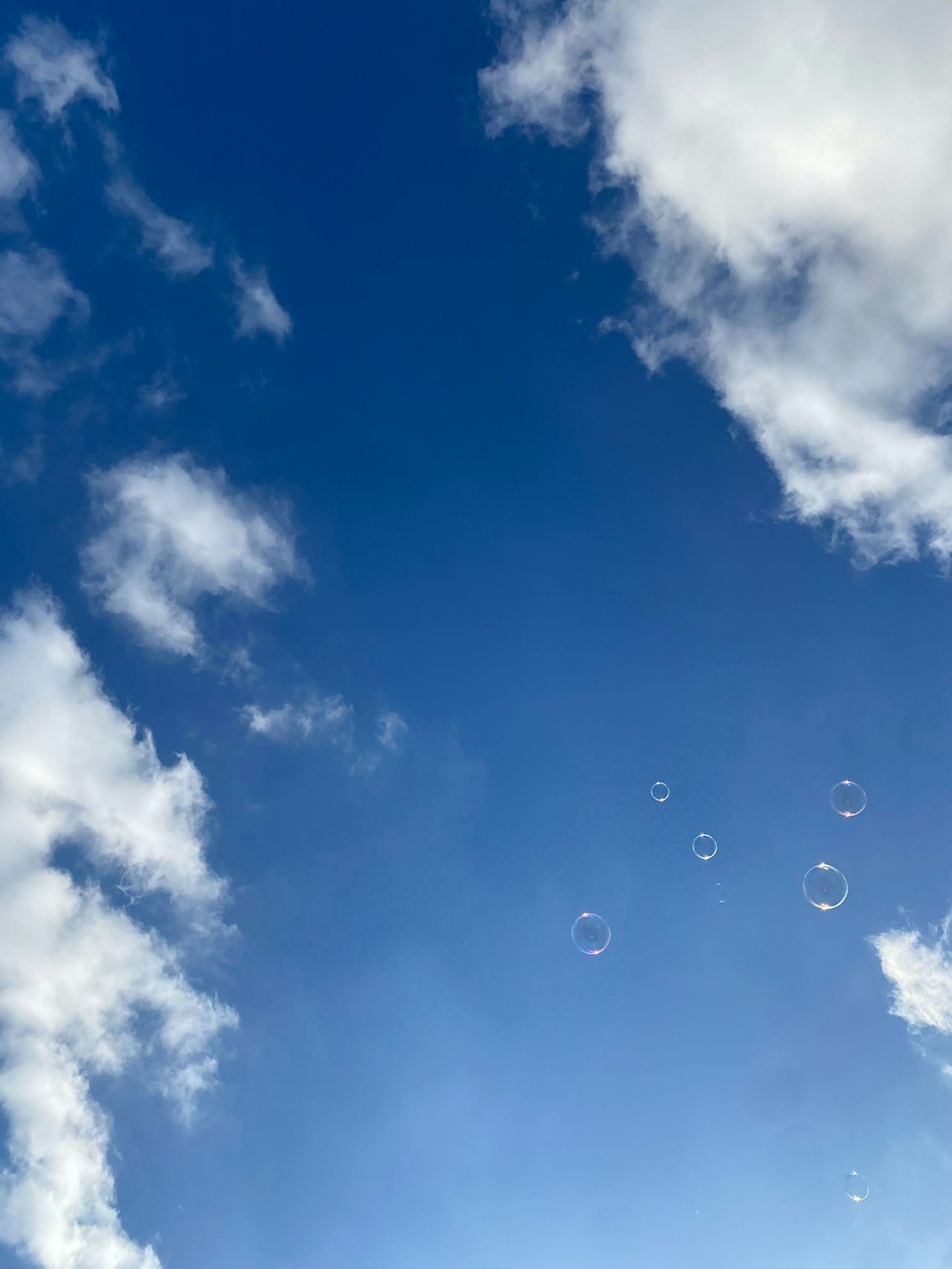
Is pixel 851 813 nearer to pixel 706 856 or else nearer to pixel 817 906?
pixel 817 906

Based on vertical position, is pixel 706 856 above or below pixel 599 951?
above

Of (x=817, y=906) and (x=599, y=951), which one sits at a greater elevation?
(x=817, y=906)

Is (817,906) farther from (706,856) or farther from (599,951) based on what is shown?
(599,951)

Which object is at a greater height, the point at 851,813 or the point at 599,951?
the point at 851,813

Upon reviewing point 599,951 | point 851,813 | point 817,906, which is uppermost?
point 851,813

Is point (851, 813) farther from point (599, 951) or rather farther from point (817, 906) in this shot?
point (599, 951)

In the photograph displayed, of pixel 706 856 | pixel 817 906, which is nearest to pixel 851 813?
pixel 817 906

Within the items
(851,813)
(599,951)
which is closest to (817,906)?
(851,813)

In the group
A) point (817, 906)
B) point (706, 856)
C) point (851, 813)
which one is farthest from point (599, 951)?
point (851, 813)
